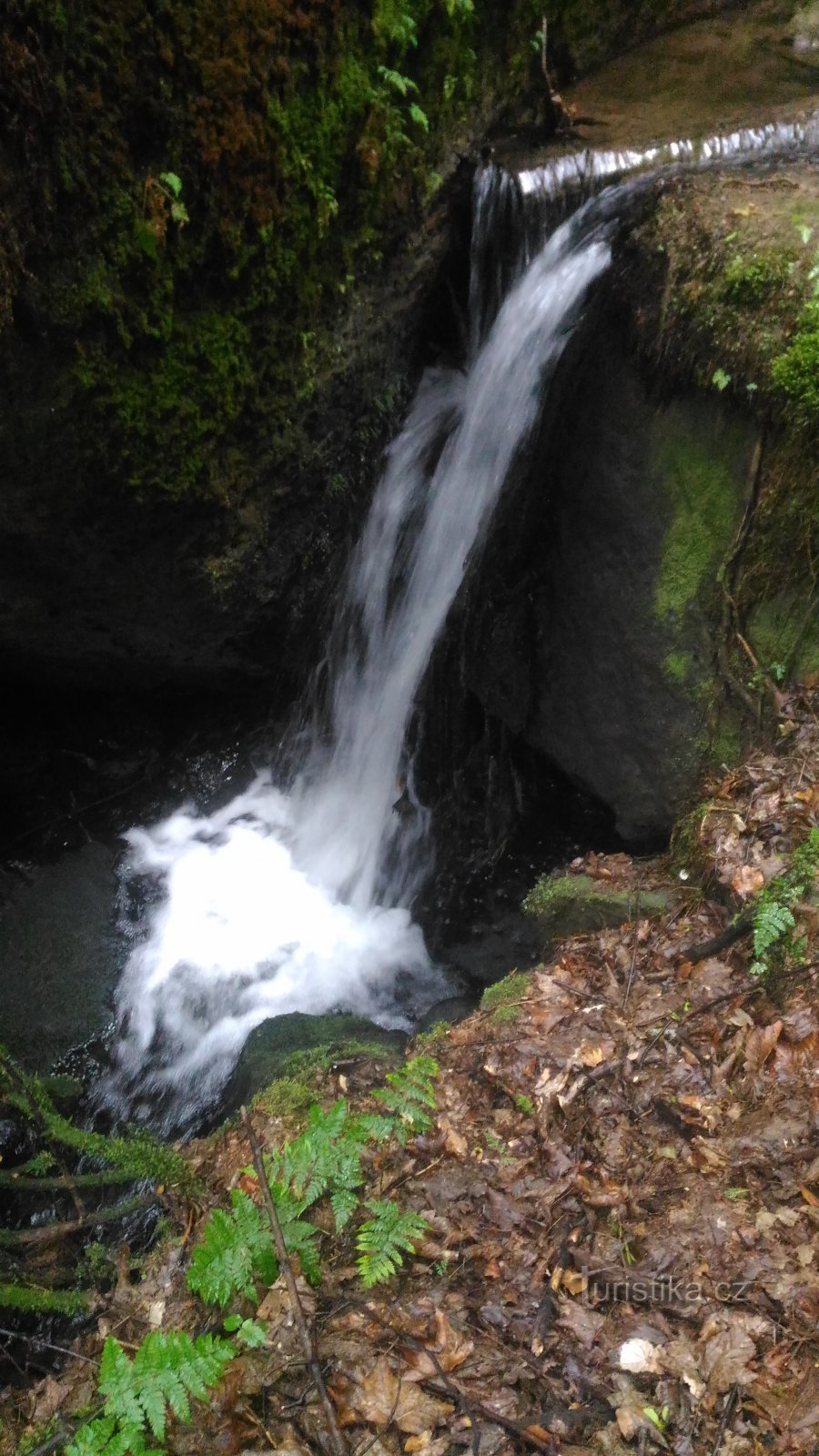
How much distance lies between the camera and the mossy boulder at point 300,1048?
3623 mm

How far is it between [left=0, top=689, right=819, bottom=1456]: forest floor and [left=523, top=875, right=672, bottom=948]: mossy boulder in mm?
158

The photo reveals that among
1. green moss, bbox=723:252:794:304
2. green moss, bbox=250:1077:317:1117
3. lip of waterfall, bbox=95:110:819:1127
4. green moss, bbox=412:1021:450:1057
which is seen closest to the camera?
green moss, bbox=250:1077:317:1117

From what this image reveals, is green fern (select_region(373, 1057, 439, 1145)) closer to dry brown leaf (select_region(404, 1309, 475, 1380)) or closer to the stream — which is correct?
dry brown leaf (select_region(404, 1309, 475, 1380))

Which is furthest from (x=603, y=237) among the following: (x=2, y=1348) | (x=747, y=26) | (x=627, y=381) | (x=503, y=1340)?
(x=2, y=1348)

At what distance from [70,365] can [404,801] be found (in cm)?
349

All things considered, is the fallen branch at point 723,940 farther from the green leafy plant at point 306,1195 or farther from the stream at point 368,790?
the stream at point 368,790

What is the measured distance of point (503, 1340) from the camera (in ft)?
7.48

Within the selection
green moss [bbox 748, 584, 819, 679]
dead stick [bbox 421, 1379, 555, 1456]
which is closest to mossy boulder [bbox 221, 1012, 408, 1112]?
dead stick [bbox 421, 1379, 555, 1456]

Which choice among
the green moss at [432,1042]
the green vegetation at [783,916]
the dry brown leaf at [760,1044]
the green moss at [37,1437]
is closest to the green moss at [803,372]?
the green vegetation at [783,916]

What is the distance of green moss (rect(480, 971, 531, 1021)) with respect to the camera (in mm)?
3596

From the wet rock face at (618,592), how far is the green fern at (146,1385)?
3506mm

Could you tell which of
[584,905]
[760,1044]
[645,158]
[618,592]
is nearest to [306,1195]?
[760,1044]

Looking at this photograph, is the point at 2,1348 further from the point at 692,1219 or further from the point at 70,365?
the point at 70,365

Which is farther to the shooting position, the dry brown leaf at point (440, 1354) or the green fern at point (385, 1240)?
the green fern at point (385, 1240)
